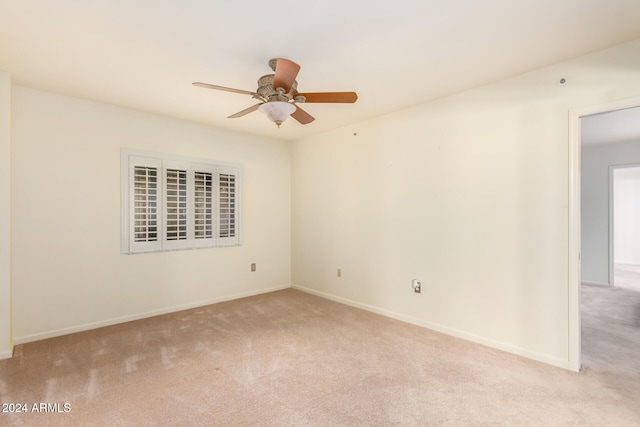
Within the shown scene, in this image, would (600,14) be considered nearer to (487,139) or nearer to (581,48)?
(581,48)

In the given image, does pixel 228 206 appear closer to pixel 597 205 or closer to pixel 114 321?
pixel 114 321

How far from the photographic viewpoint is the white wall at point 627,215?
7.34 meters

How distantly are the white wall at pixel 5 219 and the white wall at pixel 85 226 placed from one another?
363mm

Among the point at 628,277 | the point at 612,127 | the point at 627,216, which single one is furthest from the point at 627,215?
the point at 612,127

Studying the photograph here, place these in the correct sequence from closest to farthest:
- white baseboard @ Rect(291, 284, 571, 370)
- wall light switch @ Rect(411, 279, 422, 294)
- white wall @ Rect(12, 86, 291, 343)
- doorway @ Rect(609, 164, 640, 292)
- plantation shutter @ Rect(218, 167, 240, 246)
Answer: white baseboard @ Rect(291, 284, 571, 370) < white wall @ Rect(12, 86, 291, 343) < wall light switch @ Rect(411, 279, 422, 294) < plantation shutter @ Rect(218, 167, 240, 246) < doorway @ Rect(609, 164, 640, 292)

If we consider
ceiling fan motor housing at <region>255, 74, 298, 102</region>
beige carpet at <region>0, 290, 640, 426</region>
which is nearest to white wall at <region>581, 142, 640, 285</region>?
beige carpet at <region>0, 290, 640, 426</region>

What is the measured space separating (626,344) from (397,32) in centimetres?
346

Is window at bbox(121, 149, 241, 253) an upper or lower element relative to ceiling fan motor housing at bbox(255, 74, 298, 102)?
lower

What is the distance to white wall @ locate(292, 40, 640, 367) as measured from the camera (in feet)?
8.04

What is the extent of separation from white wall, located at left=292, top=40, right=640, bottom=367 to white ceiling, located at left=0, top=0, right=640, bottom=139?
285mm

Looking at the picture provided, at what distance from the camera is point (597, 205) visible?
17.5 feet

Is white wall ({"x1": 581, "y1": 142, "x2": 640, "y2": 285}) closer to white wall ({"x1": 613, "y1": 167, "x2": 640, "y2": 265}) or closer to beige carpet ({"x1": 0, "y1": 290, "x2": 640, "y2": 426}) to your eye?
white wall ({"x1": 613, "y1": 167, "x2": 640, "y2": 265})

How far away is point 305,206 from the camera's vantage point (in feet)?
16.0

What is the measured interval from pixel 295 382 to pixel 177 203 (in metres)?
2.70
